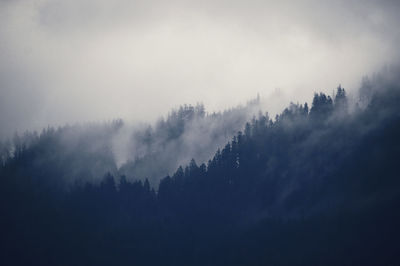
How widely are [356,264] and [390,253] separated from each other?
468 inches

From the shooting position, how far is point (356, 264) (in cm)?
19975

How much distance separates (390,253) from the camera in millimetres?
197750
